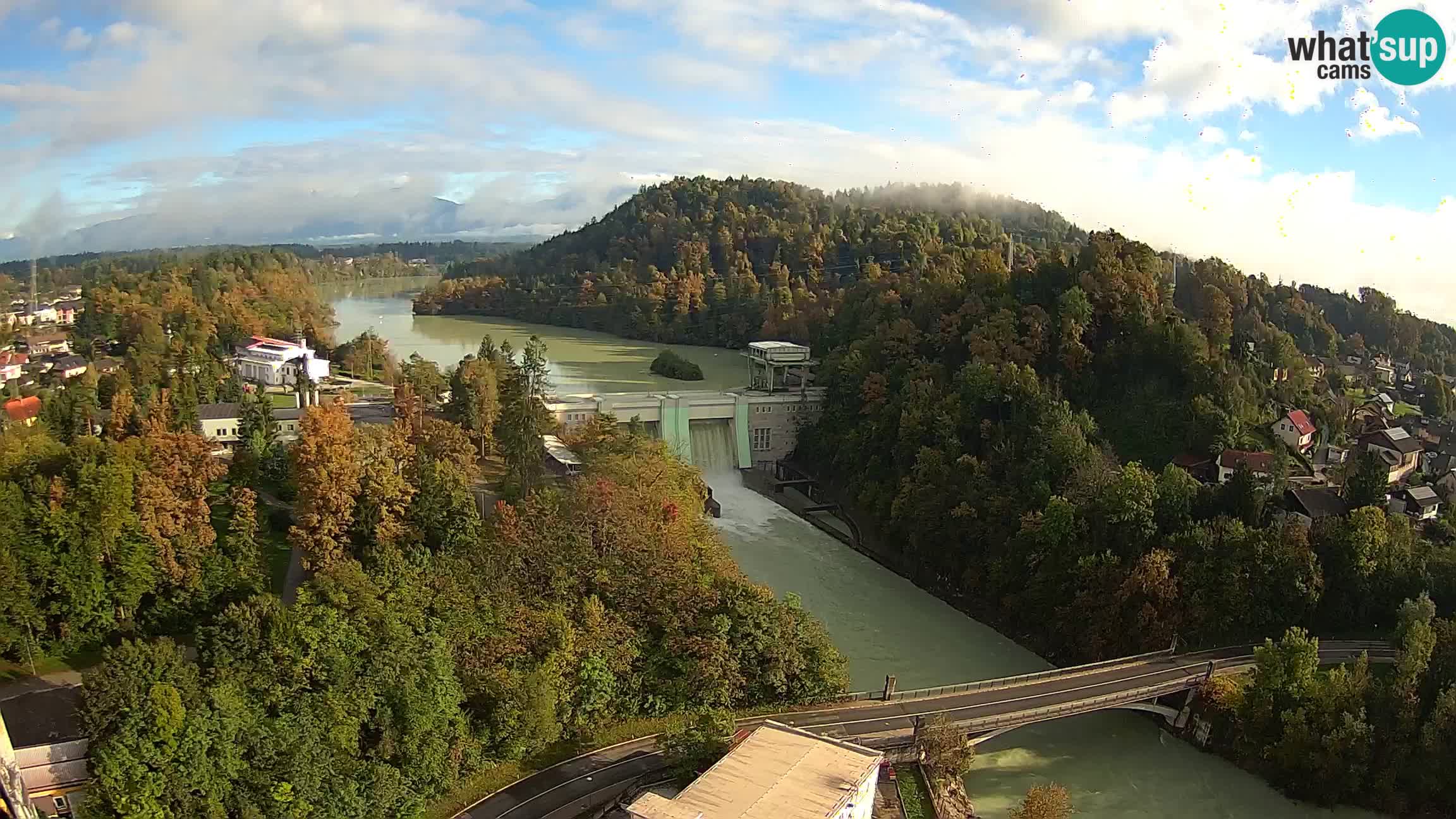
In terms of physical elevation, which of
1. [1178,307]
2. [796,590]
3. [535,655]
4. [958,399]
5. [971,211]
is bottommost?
[796,590]

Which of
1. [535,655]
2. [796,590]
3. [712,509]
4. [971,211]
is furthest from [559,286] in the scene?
[535,655]

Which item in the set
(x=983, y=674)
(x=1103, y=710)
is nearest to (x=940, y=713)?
(x=1103, y=710)

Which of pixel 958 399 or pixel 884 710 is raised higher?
pixel 958 399

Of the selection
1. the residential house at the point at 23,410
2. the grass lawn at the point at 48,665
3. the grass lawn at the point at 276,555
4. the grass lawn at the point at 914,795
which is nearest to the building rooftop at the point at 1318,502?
the grass lawn at the point at 914,795

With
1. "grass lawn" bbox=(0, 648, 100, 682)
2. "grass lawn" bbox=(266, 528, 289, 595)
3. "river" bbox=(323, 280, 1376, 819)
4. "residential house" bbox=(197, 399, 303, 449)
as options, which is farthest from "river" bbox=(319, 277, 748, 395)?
"grass lawn" bbox=(0, 648, 100, 682)

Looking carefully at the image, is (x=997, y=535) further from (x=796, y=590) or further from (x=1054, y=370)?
(x=1054, y=370)

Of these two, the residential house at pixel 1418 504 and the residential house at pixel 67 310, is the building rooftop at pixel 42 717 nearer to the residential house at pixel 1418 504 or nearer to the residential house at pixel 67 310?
the residential house at pixel 1418 504

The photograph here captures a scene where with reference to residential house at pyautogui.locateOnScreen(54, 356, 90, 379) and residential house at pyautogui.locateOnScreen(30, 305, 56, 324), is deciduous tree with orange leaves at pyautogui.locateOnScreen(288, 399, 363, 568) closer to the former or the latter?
residential house at pyautogui.locateOnScreen(54, 356, 90, 379)
